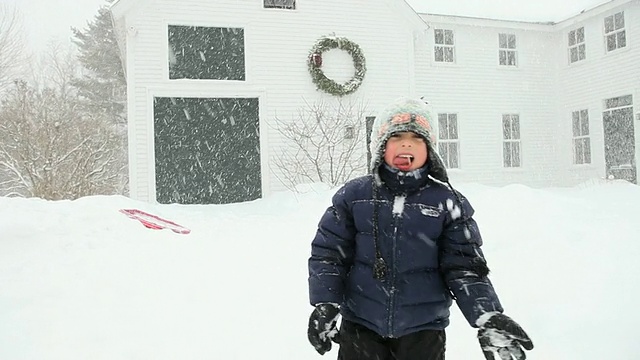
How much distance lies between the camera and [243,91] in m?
13.3

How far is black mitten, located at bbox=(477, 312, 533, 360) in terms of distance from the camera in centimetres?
213

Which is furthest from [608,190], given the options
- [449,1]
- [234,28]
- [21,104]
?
[21,104]

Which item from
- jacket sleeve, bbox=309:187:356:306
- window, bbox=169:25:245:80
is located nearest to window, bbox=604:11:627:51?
window, bbox=169:25:245:80

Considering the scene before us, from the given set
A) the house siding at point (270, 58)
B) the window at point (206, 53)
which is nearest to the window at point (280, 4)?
the house siding at point (270, 58)

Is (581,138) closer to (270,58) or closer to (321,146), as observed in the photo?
(321,146)

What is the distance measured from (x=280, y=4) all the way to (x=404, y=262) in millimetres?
12471

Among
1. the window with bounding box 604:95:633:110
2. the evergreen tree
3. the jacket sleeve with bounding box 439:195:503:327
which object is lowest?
the jacket sleeve with bounding box 439:195:503:327

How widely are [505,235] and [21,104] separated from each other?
1546 cm

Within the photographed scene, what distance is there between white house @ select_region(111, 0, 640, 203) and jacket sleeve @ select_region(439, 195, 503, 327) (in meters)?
11.0

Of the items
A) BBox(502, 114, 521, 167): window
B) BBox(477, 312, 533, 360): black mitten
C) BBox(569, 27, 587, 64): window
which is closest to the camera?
BBox(477, 312, 533, 360): black mitten

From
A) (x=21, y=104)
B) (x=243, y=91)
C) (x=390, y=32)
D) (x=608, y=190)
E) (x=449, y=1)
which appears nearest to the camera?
(x=608, y=190)

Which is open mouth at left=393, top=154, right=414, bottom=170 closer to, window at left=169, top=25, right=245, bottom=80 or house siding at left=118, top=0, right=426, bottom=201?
house siding at left=118, top=0, right=426, bottom=201

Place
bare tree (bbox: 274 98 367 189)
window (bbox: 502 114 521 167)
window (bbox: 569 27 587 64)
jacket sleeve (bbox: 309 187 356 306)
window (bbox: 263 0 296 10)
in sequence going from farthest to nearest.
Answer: window (bbox: 502 114 521 167) < window (bbox: 569 27 587 64) < window (bbox: 263 0 296 10) < bare tree (bbox: 274 98 367 189) < jacket sleeve (bbox: 309 187 356 306)

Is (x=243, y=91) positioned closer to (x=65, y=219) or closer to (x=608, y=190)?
(x=65, y=219)
